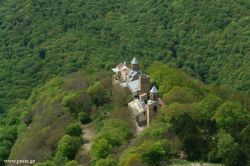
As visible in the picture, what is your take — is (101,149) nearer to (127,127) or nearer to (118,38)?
(127,127)

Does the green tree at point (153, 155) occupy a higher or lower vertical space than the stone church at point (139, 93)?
lower

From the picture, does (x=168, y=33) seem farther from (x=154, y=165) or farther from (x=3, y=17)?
(x=154, y=165)

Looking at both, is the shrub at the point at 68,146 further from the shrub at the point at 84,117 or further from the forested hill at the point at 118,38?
the forested hill at the point at 118,38

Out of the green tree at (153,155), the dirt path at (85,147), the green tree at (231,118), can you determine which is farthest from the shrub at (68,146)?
the green tree at (231,118)

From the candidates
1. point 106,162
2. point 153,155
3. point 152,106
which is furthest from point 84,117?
point 153,155

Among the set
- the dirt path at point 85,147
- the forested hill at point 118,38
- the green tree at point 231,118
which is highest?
the forested hill at point 118,38

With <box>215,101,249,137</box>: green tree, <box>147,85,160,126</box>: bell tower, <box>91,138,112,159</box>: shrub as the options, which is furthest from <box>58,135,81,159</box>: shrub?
<box>215,101,249,137</box>: green tree
